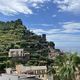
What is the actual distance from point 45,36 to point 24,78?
4284 inches

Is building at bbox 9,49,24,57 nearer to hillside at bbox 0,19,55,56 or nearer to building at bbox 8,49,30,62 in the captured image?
building at bbox 8,49,30,62

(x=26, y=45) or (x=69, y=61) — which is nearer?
(x=69, y=61)

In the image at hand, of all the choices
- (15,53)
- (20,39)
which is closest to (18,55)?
(15,53)

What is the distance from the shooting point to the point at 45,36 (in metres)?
161

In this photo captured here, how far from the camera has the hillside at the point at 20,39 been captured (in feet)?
439

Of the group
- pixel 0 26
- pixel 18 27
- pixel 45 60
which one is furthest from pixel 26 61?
pixel 0 26

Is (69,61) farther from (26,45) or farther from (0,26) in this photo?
(0,26)

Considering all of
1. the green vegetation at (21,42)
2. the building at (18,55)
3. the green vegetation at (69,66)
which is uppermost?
the green vegetation at (21,42)

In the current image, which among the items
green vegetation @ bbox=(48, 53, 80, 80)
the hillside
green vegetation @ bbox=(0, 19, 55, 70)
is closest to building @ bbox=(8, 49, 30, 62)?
green vegetation @ bbox=(0, 19, 55, 70)

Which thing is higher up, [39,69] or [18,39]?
[18,39]

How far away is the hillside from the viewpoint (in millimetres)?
133875

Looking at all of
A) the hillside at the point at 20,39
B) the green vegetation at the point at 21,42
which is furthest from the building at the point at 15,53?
the hillside at the point at 20,39

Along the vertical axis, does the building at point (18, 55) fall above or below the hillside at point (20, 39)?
below

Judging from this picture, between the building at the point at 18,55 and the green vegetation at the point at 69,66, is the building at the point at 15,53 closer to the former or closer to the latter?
the building at the point at 18,55
